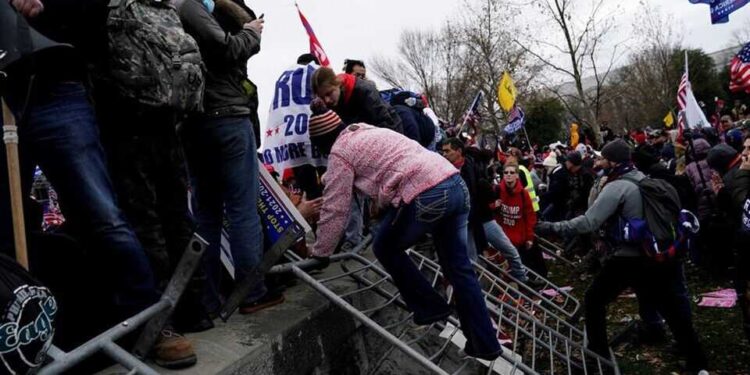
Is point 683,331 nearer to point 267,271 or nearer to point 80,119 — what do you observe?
point 267,271

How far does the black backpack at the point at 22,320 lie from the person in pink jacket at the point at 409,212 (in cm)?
189

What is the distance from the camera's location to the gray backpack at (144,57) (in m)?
2.73

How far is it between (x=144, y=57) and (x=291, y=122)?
2102 mm

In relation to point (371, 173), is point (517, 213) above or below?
below

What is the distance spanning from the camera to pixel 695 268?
8.65m

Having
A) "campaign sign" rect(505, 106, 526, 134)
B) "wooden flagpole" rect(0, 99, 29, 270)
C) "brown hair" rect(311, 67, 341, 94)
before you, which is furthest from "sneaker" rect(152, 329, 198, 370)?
"campaign sign" rect(505, 106, 526, 134)

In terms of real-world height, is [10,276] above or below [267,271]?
above

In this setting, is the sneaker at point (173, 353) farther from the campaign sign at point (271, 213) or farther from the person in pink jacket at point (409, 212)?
the campaign sign at point (271, 213)

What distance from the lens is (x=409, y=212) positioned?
345 cm

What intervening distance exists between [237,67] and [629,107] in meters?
64.6

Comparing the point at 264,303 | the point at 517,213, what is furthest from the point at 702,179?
the point at 264,303

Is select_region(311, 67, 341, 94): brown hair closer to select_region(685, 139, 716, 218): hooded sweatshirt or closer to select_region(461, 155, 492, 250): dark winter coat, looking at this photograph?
select_region(461, 155, 492, 250): dark winter coat

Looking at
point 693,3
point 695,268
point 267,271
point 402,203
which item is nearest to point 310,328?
point 267,271

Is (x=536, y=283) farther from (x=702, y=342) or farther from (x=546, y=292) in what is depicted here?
(x=702, y=342)
